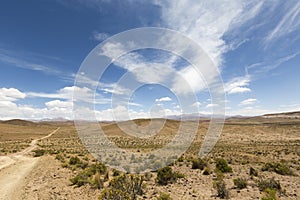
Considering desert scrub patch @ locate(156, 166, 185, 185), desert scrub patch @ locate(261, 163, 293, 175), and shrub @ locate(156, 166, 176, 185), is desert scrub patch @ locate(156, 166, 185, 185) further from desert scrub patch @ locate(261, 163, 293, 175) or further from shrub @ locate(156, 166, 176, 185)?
desert scrub patch @ locate(261, 163, 293, 175)

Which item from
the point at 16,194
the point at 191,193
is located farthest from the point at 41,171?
the point at 191,193

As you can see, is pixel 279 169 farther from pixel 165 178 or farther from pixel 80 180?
pixel 80 180

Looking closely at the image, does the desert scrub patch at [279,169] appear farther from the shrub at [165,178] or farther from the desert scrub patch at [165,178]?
the shrub at [165,178]

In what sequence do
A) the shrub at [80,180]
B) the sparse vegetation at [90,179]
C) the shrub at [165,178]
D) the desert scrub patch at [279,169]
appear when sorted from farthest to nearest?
the desert scrub patch at [279,169], the shrub at [165,178], the shrub at [80,180], the sparse vegetation at [90,179]

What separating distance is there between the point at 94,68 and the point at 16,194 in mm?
8371

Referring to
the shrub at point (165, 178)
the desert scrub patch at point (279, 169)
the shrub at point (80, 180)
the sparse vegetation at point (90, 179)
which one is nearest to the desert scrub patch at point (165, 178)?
the shrub at point (165, 178)

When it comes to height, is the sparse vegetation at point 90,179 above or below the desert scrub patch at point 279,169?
above

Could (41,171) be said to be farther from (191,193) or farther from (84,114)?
(191,193)

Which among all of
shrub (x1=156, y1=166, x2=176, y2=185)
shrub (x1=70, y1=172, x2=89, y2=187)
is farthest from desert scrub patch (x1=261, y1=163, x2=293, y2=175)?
shrub (x1=70, y1=172, x2=89, y2=187)

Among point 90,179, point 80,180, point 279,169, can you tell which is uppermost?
point 80,180

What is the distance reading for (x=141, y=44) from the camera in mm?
18172

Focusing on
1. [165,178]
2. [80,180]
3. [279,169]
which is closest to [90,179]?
[80,180]

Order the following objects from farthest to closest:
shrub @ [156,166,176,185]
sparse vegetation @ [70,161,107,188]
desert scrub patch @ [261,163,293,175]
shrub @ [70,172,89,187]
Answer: desert scrub patch @ [261,163,293,175] → shrub @ [156,166,176,185] → shrub @ [70,172,89,187] → sparse vegetation @ [70,161,107,188]

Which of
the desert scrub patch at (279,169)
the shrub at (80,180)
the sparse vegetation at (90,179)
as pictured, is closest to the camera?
the sparse vegetation at (90,179)
